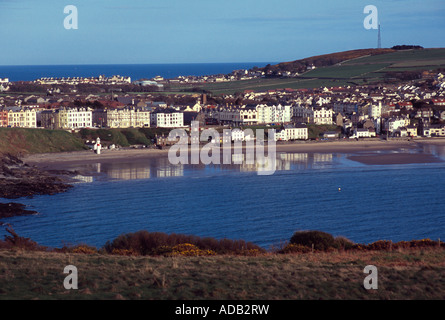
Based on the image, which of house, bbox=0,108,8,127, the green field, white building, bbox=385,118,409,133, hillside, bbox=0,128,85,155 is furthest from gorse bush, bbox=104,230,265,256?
the green field

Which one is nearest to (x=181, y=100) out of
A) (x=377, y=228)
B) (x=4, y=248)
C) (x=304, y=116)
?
(x=304, y=116)

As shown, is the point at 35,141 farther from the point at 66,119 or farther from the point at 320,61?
the point at 320,61

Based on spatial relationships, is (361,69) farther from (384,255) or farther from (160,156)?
(384,255)

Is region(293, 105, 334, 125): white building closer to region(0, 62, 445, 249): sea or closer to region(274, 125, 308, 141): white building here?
region(274, 125, 308, 141): white building

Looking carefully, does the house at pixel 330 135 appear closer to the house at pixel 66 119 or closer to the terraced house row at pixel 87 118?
the terraced house row at pixel 87 118

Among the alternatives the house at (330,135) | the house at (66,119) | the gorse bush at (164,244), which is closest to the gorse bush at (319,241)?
the gorse bush at (164,244)

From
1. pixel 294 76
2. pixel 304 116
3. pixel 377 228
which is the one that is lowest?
pixel 377 228

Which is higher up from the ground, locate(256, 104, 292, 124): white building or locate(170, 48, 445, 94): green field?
locate(170, 48, 445, 94): green field
